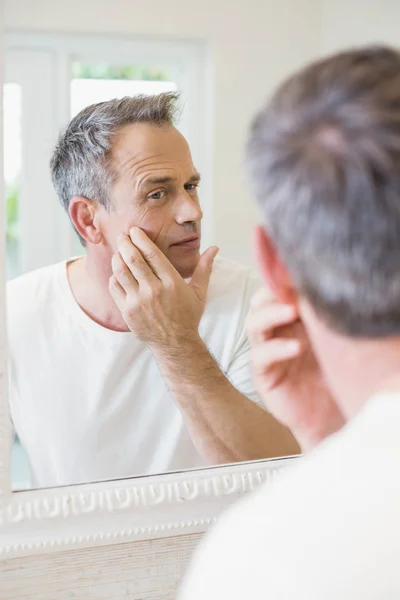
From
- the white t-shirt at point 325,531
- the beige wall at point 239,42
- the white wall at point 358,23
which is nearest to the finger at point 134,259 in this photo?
the beige wall at point 239,42

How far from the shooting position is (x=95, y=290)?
89cm

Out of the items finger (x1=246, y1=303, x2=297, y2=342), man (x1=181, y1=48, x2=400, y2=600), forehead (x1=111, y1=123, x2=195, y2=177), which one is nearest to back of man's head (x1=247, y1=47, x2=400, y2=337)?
man (x1=181, y1=48, x2=400, y2=600)

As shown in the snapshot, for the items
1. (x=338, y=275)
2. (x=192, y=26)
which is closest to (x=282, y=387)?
(x=338, y=275)

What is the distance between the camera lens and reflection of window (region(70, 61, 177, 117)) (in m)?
0.85

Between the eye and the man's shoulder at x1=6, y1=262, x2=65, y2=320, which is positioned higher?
the eye

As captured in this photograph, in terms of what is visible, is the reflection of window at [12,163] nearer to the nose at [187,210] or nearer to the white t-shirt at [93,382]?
the white t-shirt at [93,382]

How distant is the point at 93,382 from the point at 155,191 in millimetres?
245

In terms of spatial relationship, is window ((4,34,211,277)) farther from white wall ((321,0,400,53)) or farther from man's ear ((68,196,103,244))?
white wall ((321,0,400,53))

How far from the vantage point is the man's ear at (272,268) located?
0.51 meters

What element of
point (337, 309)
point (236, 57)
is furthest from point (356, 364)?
point (236, 57)

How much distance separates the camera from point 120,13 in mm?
858

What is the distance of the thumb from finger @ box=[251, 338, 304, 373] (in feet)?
0.59

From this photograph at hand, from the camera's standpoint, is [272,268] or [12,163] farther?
[12,163]

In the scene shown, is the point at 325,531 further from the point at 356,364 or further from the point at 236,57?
the point at 236,57
